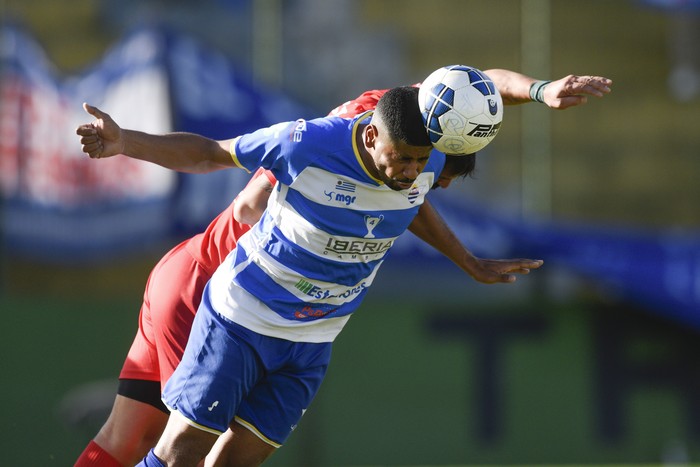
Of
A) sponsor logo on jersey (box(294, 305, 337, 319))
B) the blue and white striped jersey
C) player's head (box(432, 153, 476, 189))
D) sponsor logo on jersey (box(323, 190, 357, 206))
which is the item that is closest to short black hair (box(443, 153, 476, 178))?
player's head (box(432, 153, 476, 189))

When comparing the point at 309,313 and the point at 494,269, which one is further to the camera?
the point at 494,269

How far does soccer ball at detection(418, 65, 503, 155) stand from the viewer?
4598 mm

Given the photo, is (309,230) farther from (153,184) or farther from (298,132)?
(153,184)

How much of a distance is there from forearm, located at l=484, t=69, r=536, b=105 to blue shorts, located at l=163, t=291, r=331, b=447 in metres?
1.42

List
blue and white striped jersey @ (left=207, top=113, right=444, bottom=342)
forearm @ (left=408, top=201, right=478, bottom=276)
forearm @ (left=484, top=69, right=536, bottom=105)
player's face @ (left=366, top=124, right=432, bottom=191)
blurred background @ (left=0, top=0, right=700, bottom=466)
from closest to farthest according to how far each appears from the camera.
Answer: player's face @ (left=366, top=124, right=432, bottom=191) → blue and white striped jersey @ (left=207, top=113, right=444, bottom=342) → forearm @ (left=484, top=69, right=536, bottom=105) → forearm @ (left=408, top=201, right=478, bottom=276) → blurred background @ (left=0, top=0, right=700, bottom=466)

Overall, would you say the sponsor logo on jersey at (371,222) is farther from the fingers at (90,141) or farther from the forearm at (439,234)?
the fingers at (90,141)

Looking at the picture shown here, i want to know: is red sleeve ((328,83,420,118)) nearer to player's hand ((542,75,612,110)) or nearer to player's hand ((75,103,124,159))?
player's hand ((542,75,612,110))

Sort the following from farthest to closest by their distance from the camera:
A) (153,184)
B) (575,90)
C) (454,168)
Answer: (153,184), (454,168), (575,90)

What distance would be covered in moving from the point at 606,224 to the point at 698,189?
3.33 feet

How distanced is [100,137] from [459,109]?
140 centimetres

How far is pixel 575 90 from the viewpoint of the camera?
15.9 feet

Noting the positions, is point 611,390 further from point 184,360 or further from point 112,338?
point 184,360

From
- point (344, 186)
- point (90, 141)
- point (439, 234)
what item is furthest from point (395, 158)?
point (90, 141)

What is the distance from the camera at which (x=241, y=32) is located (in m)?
11.1
